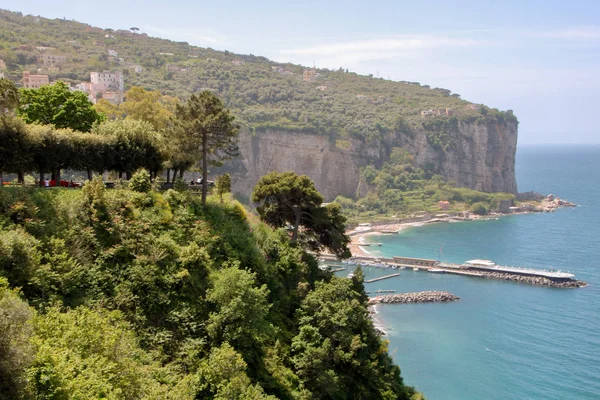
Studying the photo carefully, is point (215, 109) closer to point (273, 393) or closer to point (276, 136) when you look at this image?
point (273, 393)

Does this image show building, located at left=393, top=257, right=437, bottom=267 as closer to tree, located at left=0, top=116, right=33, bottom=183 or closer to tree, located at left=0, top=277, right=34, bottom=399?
tree, located at left=0, top=116, right=33, bottom=183

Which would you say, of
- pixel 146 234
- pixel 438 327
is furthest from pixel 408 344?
pixel 146 234

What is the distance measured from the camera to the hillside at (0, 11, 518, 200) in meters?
93.9

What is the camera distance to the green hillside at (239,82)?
282 ft

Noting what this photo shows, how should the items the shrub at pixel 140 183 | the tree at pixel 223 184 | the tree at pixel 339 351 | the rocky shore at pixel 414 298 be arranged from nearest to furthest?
the tree at pixel 339 351 < the shrub at pixel 140 183 < the tree at pixel 223 184 < the rocky shore at pixel 414 298

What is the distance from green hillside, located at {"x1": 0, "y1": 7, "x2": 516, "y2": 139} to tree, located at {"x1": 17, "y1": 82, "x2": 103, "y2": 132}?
53806 mm

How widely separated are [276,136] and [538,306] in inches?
2358

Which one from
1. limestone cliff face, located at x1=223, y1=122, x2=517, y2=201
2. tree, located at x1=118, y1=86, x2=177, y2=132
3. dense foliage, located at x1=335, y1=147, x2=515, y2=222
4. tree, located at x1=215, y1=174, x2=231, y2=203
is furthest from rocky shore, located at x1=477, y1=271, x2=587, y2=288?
tree, located at x1=215, y1=174, x2=231, y2=203

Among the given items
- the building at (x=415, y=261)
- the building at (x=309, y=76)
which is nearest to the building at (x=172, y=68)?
the building at (x=309, y=76)

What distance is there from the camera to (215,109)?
19.5 m

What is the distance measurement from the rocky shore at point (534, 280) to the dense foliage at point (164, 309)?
4511 cm

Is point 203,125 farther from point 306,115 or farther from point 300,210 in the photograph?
point 306,115

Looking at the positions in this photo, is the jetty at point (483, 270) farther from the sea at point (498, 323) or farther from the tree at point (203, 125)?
the tree at point (203, 125)

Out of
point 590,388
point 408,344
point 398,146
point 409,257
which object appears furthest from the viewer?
point 398,146
